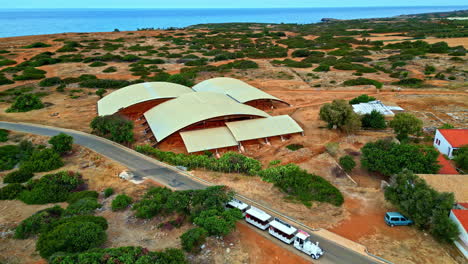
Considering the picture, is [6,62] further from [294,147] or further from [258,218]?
[258,218]

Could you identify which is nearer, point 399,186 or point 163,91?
point 399,186

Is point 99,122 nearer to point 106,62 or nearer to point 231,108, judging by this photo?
point 231,108

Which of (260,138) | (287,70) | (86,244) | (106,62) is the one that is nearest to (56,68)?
(106,62)

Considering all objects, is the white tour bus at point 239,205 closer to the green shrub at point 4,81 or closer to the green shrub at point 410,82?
the green shrub at point 410,82

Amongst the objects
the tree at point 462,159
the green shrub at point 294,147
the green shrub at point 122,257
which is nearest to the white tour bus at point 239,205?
the green shrub at point 122,257

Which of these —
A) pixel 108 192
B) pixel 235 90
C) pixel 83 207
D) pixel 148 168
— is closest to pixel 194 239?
pixel 83 207

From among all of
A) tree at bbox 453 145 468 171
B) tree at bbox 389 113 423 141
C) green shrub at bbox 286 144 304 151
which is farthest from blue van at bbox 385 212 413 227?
tree at bbox 389 113 423 141

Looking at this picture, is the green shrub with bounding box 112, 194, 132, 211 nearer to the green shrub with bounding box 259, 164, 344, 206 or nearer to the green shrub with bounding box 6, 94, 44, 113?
the green shrub with bounding box 259, 164, 344, 206
